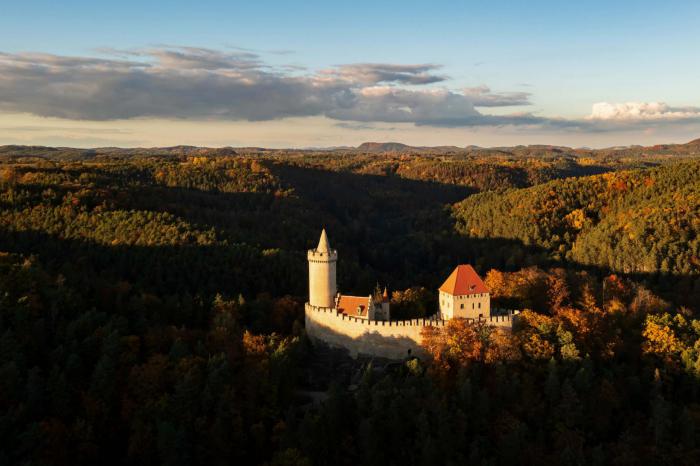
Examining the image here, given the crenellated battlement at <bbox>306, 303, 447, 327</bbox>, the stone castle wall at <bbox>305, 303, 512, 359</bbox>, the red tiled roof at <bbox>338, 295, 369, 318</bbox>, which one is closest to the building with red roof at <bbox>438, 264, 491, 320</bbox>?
the stone castle wall at <bbox>305, 303, 512, 359</bbox>

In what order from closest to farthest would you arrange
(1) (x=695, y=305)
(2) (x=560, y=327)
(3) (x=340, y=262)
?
(2) (x=560, y=327)
(1) (x=695, y=305)
(3) (x=340, y=262)

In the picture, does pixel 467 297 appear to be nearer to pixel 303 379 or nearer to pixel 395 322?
pixel 395 322

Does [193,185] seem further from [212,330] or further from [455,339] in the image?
[455,339]

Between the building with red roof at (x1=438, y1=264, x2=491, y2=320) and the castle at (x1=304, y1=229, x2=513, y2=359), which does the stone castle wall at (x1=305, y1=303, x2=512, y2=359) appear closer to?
the castle at (x1=304, y1=229, x2=513, y2=359)

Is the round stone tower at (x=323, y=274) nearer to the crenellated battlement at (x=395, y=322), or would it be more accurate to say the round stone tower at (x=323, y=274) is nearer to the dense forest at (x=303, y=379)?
the crenellated battlement at (x=395, y=322)

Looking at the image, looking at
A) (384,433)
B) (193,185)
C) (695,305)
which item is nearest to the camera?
(384,433)

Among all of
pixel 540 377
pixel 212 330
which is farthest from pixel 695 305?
pixel 212 330
